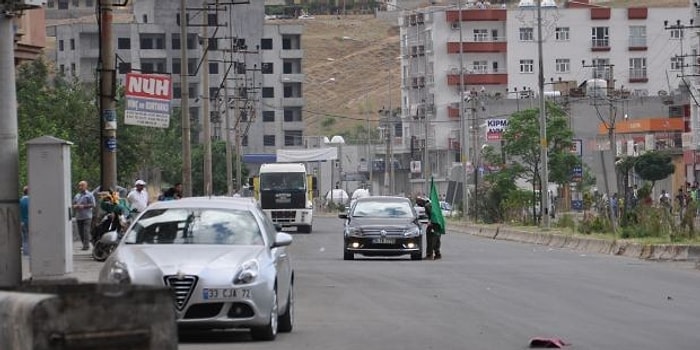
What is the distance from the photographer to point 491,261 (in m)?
35.0

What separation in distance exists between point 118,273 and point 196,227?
1570 millimetres

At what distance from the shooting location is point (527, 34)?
397ft

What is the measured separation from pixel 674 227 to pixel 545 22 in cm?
8343

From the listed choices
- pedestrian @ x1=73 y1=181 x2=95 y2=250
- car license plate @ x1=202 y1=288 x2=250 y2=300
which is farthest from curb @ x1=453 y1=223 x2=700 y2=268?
car license plate @ x1=202 y1=288 x2=250 y2=300

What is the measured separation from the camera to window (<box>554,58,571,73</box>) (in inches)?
4840

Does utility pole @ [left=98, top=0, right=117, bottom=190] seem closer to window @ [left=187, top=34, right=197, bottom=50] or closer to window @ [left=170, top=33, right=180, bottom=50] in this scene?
window @ [left=187, top=34, right=197, bottom=50]

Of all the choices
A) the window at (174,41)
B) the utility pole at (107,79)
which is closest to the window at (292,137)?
the window at (174,41)

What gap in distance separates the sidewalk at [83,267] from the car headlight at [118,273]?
5.66 metres

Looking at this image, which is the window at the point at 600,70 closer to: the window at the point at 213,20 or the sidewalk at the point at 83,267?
the window at the point at 213,20

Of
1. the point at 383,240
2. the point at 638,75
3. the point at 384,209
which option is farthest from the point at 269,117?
the point at 383,240

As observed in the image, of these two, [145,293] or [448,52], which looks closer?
[145,293]

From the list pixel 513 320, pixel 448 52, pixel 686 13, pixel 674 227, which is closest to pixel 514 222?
pixel 674 227

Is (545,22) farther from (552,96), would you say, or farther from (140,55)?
(140,55)

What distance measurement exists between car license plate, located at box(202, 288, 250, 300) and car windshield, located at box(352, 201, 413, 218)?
21.4 m
